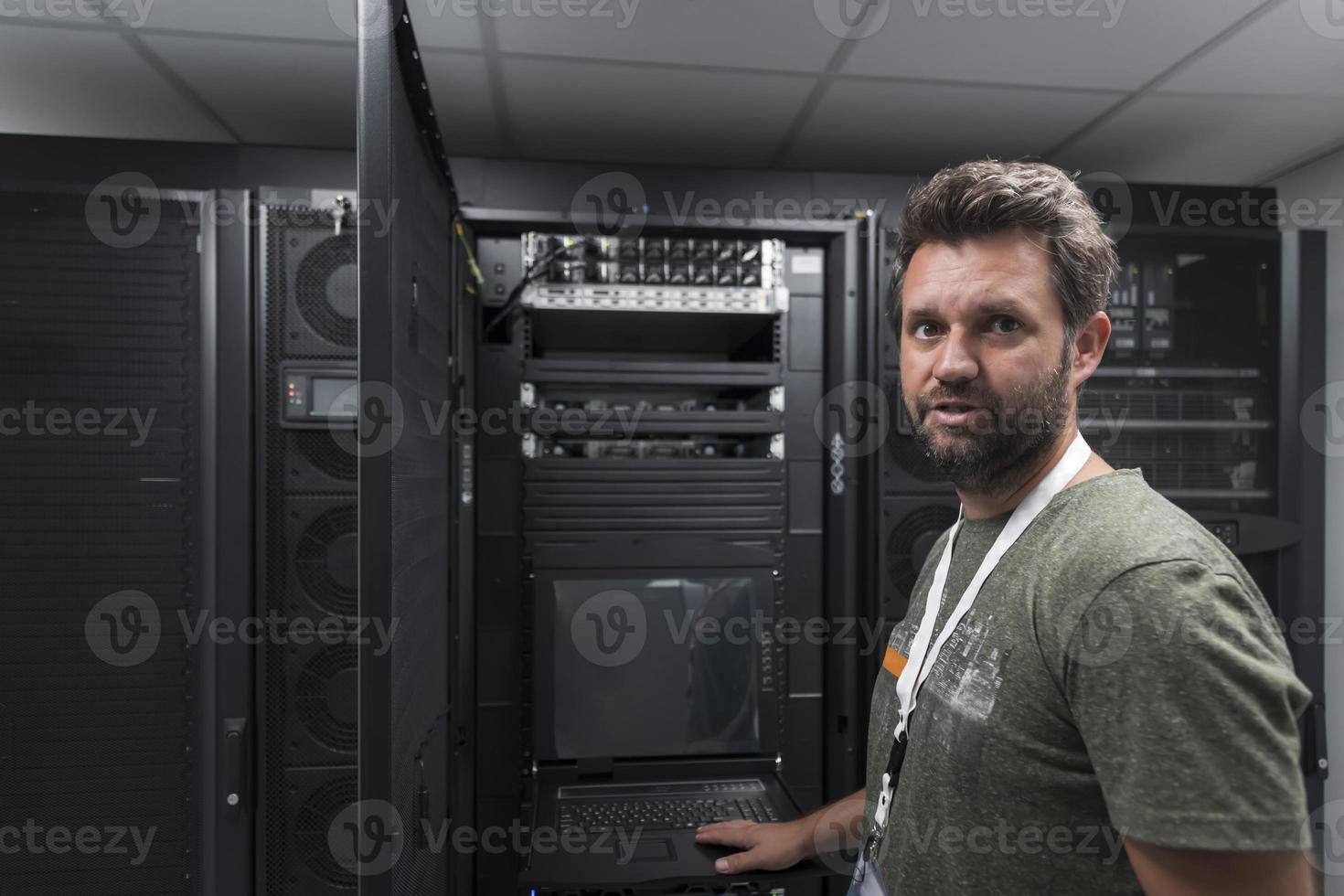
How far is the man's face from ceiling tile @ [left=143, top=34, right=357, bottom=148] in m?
1.36

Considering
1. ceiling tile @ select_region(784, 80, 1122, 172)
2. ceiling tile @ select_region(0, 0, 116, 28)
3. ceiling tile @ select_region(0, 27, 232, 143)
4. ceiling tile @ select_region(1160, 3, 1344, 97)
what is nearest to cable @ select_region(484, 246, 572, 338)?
ceiling tile @ select_region(784, 80, 1122, 172)

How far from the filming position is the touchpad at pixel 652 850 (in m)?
1.14

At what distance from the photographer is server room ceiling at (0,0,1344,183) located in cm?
149

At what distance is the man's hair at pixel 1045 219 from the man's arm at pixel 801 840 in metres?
0.80

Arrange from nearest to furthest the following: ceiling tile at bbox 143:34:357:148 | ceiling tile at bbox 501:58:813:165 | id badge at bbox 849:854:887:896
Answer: id badge at bbox 849:854:887:896, ceiling tile at bbox 143:34:357:148, ceiling tile at bbox 501:58:813:165

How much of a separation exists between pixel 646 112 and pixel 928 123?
0.84 m

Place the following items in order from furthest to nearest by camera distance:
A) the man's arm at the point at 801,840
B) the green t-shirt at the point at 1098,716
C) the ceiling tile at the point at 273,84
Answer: the ceiling tile at the point at 273,84, the man's arm at the point at 801,840, the green t-shirt at the point at 1098,716

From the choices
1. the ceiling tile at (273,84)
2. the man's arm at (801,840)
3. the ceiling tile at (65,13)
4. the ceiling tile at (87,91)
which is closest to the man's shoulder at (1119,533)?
the man's arm at (801,840)

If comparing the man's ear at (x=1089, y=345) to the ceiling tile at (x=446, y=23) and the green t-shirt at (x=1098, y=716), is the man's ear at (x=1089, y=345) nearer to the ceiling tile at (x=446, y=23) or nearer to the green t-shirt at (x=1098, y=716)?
the green t-shirt at (x=1098, y=716)

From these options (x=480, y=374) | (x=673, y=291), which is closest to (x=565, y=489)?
(x=480, y=374)

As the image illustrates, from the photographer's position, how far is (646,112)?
1.94 metres

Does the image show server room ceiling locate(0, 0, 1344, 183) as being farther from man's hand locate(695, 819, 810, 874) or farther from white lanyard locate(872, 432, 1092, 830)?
man's hand locate(695, 819, 810, 874)

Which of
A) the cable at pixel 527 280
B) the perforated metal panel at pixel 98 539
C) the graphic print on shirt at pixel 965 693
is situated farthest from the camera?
the cable at pixel 527 280

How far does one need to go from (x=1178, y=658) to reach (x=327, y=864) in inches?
57.0
